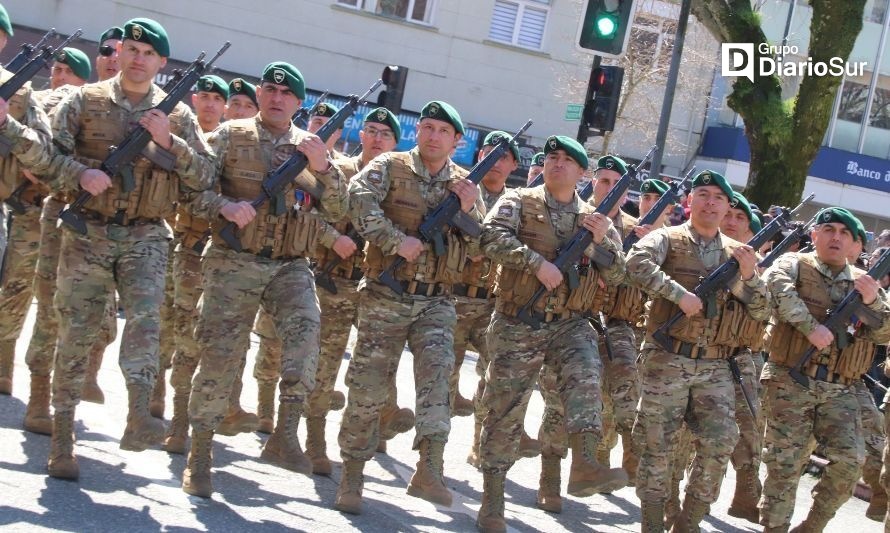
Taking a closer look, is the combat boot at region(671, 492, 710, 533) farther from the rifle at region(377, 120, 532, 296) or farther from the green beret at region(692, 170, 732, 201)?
the rifle at region(377, 120, 532, 296)

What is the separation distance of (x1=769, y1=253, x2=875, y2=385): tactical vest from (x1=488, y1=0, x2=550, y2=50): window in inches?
781

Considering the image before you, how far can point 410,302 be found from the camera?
7.89 metres

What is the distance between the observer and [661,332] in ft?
27.4

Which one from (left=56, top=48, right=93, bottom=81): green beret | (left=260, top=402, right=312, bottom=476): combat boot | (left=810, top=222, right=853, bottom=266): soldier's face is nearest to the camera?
(left=260, top=402, right=312, bottom=476): combat boot

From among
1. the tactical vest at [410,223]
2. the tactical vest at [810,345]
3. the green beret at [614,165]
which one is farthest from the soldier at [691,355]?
the green beret at [614,165]

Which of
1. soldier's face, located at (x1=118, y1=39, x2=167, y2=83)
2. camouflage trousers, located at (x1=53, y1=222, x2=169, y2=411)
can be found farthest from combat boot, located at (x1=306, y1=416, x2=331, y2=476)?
soldier's face, located at (x1=118, y1=39, x2=167, y2=83)

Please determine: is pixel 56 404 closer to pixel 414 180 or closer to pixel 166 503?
pixel 166 503

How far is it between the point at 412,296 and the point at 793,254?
8.89 feet

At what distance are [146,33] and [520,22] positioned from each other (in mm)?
21441

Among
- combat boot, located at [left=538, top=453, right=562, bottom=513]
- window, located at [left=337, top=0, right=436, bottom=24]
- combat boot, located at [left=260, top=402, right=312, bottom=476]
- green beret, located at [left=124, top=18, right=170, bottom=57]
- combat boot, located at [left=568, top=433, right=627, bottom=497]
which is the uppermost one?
window, located at [left=337, top=0, right=436, bottom=24]

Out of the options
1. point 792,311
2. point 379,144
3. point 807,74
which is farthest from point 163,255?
point 807,74

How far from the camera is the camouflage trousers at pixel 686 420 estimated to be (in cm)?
806

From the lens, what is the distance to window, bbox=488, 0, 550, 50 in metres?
28.1

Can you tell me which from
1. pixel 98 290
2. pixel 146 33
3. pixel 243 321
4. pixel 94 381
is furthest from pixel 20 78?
pixel 94 381
